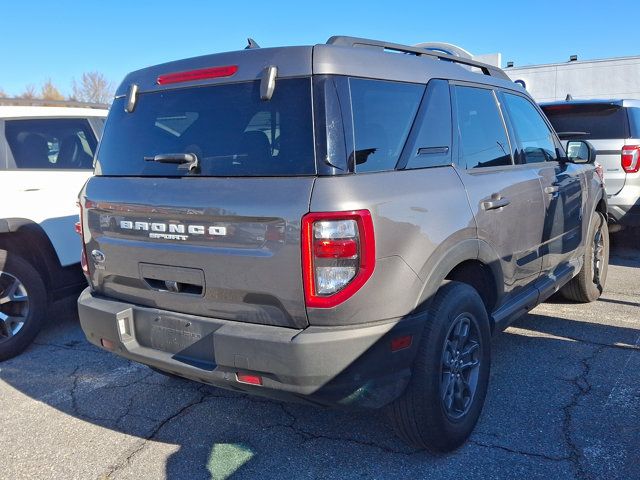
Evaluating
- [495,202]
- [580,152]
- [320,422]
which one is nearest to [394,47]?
[495,202]

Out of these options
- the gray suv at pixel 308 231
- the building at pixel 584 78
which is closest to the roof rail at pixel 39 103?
the gray suv at pixel 308 231

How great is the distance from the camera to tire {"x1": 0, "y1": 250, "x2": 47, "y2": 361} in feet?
14.6

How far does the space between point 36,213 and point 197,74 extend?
2535mm

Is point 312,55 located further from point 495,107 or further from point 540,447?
point 540,447

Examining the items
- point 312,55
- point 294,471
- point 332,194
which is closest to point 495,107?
point 312,55

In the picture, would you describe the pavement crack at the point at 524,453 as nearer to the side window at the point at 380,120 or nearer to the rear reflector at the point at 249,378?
the rear reflector at the point at 249,378

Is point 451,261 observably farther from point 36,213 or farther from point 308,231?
point 36,213

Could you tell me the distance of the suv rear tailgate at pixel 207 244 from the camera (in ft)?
7.95

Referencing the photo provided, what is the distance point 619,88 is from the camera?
20328 mm

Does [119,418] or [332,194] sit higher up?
[332,194]

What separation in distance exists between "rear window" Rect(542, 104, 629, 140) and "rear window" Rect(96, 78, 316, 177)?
5020 millimetres

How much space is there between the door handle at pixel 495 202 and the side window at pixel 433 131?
33 cm

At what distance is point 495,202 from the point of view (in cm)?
329

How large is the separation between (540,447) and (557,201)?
189 cm
